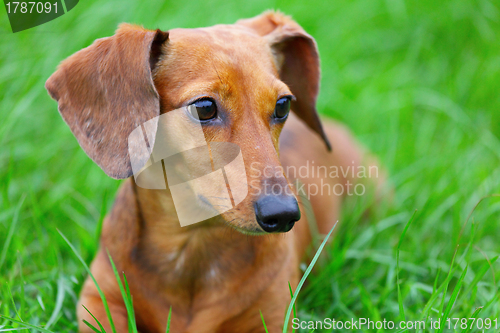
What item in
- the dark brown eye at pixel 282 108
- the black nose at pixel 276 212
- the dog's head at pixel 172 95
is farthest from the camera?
the dark brown eye at pixel 282 108

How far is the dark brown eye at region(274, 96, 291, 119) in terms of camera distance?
235cm

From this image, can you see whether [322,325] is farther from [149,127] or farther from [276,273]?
[149,127]

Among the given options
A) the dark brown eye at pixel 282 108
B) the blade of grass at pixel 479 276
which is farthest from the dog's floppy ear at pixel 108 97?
the blade of grass at pixel 479 276

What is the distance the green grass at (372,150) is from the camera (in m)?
2.86

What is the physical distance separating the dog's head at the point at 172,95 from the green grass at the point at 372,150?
769 mm

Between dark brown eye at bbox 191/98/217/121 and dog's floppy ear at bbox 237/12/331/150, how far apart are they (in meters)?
0.75

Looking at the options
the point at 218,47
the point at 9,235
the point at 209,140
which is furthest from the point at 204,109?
the point at 9,235

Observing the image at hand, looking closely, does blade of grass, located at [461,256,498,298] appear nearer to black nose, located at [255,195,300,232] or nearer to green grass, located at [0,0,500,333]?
green grass, located at [0,0,500,333]

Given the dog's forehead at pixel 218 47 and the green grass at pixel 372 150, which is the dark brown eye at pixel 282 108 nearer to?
the dog's forehead at pixel 218 47

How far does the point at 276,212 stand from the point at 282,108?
64cm

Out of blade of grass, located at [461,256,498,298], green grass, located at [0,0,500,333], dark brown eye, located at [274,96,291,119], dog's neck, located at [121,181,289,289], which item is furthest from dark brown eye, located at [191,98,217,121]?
blade of grass, located at [461,256,498,298]

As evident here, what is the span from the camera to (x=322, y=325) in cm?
273

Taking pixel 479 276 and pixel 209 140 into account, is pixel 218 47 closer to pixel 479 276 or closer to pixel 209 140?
pixel 209 140

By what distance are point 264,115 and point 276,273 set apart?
0.80 m
